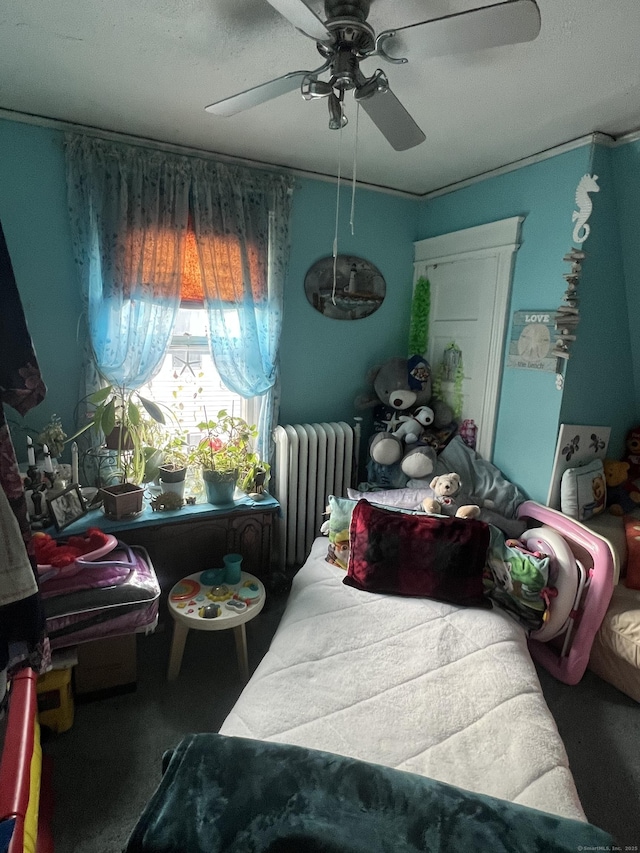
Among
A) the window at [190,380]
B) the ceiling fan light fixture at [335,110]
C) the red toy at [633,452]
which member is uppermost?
the ceiling fan light fixture at [335,110]

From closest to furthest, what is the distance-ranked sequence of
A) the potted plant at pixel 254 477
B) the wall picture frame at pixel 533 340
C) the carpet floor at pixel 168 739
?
the carpet floor at pixel 168 739 → the wall picture frame at pixel 533 340 → the potted plant at pixel 254 477

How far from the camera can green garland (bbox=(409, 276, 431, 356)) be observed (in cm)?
302

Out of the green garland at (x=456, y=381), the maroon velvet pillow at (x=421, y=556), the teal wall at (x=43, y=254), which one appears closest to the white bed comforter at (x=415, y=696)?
the maroon velvet pillow at (x=421, y=556)

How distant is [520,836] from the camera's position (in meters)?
1.01

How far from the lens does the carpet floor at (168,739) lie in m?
1.48

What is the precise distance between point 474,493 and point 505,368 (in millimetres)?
709

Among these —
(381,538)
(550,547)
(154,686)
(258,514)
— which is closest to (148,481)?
(258,514)

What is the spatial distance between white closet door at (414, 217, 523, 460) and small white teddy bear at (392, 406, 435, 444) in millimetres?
209

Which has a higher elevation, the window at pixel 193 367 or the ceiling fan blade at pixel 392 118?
→ the ceiling fan blade at pixel 392 118

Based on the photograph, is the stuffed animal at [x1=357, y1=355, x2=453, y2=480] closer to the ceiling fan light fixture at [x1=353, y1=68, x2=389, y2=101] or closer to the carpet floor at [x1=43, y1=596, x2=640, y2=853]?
the carpet floor at [x1=43, y1=596, x2=640, y2=853]

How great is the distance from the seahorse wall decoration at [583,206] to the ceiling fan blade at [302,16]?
4.93 ft

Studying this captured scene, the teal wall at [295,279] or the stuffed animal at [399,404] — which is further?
the stuffed animal at [399,404]

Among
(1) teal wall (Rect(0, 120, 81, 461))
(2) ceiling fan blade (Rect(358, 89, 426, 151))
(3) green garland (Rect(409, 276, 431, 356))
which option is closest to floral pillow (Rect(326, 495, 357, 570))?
(3) green garland (Rect(409, 276, 431, 356))

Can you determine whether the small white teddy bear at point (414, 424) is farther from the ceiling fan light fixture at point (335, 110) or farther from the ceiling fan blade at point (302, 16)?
the ceiling fan blade at point (302, 16)
